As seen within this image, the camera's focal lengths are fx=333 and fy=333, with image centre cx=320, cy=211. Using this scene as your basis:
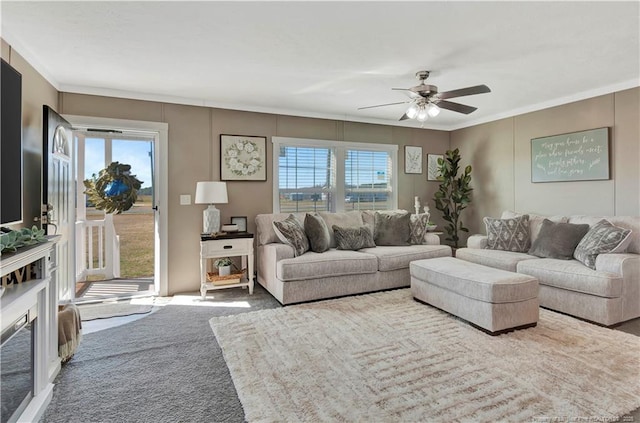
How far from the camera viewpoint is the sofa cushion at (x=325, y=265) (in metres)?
3.57

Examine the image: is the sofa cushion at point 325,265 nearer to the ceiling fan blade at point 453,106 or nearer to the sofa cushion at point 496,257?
the sofa cushion at point 496,257

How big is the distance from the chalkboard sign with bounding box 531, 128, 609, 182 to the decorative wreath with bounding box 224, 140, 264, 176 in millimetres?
3844

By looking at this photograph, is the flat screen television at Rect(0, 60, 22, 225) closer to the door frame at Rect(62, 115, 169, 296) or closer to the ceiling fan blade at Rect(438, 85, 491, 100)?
the door frame at Rect(62, 115, 169, 296)

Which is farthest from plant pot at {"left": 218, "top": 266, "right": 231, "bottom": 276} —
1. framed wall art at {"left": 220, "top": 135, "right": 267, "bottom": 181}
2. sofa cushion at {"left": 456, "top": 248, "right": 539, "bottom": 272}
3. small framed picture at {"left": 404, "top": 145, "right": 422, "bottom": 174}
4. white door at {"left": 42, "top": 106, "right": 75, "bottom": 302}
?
small framed picture at {"left": 404, "top": 145, "right": 422, "bottom": 174}

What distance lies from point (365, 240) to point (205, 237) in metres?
2.00

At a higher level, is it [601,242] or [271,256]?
[601,242]

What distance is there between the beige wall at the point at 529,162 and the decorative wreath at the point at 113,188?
5460 millimetres

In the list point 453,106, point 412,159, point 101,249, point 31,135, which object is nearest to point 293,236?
point 453,106

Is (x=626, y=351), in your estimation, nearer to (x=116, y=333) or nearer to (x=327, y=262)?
(x=327, y=262)

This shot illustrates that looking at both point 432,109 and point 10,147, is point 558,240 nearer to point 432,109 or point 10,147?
point 432,109

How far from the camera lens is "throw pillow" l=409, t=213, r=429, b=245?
4672 millimetres

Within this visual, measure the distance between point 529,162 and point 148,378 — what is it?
5.18m

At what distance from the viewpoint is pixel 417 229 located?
4695 mm

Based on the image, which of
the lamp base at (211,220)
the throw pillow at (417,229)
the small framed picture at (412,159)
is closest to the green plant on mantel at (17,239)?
the lamp base at (211,220)
